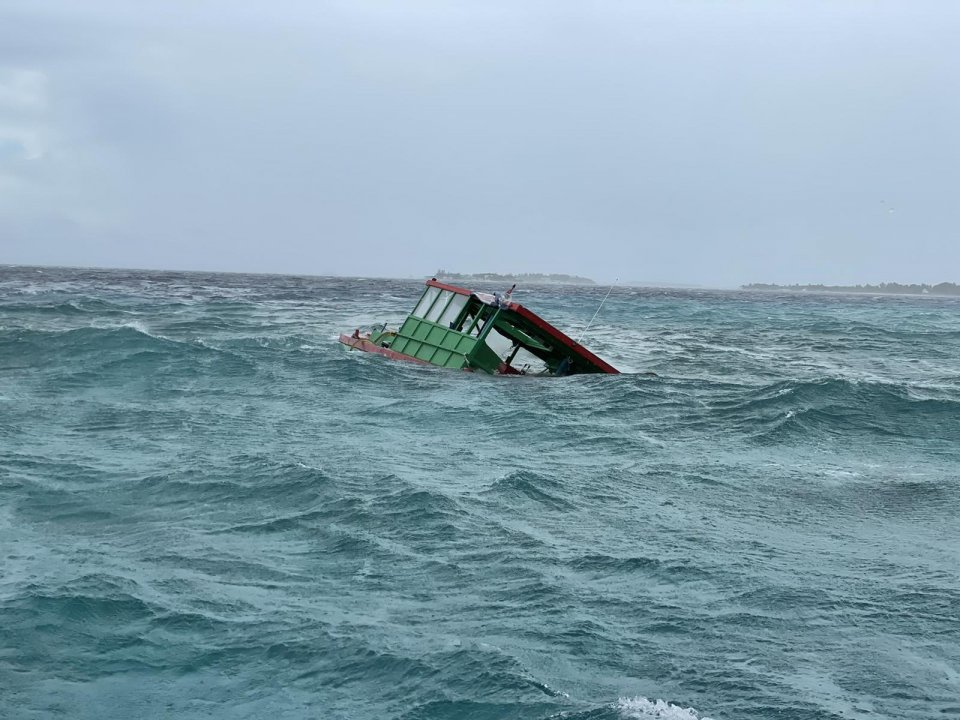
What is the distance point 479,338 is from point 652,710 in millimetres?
21023

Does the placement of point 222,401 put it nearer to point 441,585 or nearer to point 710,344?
point 441,585

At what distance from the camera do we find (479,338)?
29.5 metres

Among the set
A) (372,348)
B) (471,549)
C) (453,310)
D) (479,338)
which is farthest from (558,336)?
(471,549)

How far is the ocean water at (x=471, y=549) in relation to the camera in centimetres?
931

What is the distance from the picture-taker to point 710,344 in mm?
46781

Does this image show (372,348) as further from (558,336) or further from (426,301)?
(558,336)

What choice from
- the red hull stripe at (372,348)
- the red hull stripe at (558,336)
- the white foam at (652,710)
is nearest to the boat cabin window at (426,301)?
the red hull stripe at (372,348)

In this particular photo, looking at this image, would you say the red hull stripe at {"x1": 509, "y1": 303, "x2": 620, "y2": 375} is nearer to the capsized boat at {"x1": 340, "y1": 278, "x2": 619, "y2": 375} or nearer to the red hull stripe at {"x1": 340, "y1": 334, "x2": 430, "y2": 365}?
the capsized boat at {"x1": 340, "y1": 278, "x2": 619, "y2": 375}

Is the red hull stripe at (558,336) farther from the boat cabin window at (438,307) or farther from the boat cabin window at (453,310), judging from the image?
the boat cabin window at (438,307)

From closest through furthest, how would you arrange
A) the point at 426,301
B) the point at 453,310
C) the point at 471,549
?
1. the point at 471,549
2. the point at 453,310
3. the point at 426,301

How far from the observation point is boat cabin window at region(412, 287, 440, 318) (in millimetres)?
31392

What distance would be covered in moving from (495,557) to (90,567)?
466 cm

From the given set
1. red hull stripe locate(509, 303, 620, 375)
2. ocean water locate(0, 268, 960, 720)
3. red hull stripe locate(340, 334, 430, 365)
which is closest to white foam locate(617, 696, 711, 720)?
ocean water locate(0, 268, 960, 720)

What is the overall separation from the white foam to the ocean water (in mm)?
25
